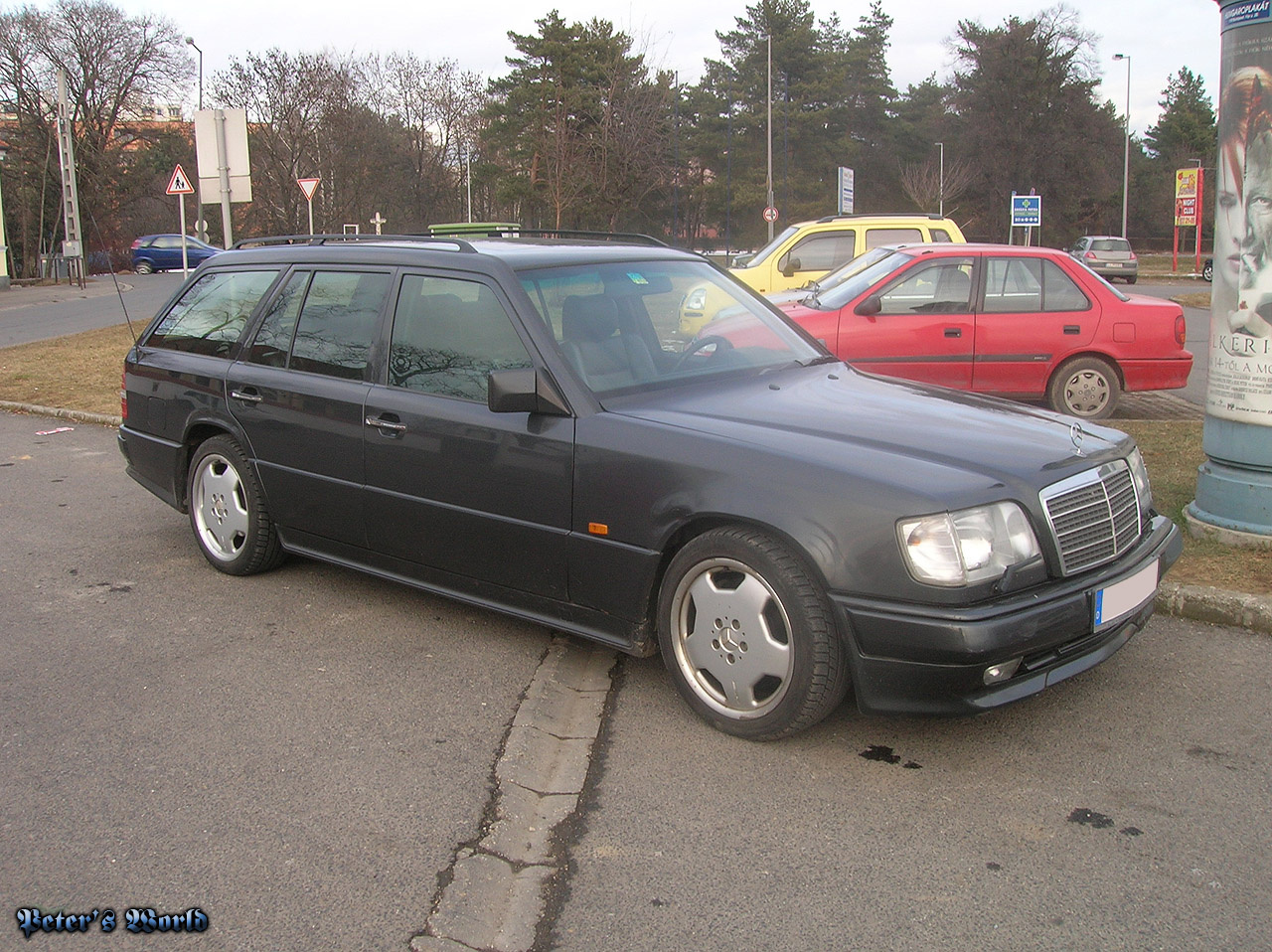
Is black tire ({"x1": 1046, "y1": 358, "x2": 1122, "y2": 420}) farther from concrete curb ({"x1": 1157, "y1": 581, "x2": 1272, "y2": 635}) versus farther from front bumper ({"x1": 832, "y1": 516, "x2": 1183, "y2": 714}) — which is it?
front bumper ({"x1": 832, "y1": 516, "x2": 1183, "y2": 714})

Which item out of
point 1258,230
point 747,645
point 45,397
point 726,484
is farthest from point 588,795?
point 45,397

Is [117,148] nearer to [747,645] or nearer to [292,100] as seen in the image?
[292,100]

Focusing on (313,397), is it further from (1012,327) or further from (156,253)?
(156,253)

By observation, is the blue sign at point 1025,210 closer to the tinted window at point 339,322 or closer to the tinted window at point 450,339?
the tinted window at point 339,322

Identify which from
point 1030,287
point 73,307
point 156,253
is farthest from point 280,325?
point 156,253

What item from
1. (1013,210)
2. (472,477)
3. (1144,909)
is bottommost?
(1144,909)

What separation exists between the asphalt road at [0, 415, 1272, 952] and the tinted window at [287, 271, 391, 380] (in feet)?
3.74

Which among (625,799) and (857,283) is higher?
(857,283)

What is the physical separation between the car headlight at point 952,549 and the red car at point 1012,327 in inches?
229

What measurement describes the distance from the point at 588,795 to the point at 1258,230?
411 cm

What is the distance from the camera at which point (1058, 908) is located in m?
2.85

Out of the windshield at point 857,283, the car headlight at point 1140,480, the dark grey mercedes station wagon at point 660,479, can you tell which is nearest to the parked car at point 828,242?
the windshield at point 857,283

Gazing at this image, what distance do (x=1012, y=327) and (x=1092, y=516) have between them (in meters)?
5.88

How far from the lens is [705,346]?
15.5 ft
